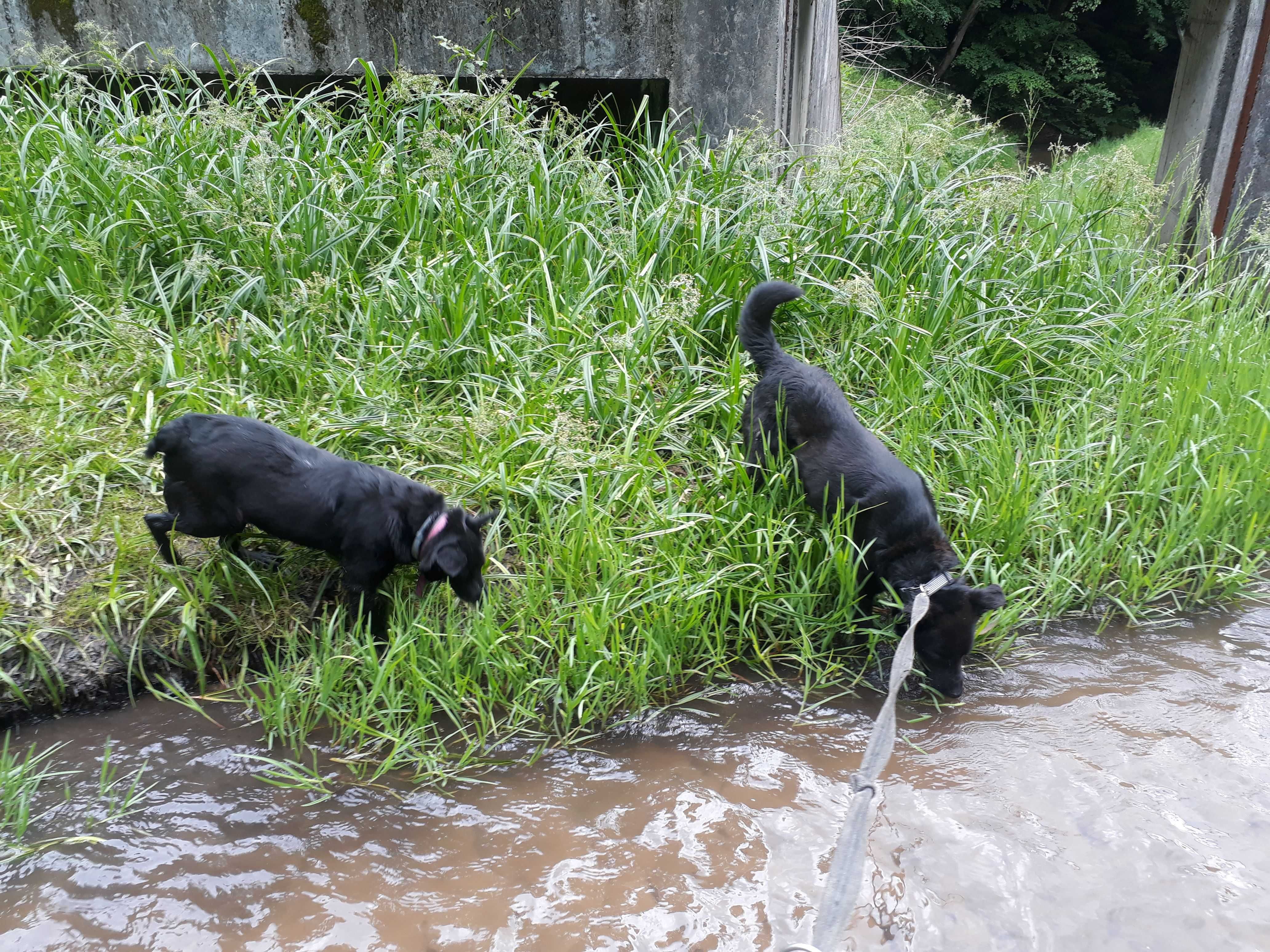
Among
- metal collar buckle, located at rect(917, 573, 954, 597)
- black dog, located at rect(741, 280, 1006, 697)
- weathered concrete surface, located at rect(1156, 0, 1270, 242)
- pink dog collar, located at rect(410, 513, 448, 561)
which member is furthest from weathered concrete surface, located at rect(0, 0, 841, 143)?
pink dog collar, located at rect(410, 513, 448, 561)

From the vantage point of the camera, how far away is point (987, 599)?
2906 mm

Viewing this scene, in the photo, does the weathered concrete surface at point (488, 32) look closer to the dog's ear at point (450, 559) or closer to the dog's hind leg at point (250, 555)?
the dog's hind leg at point (250, 555)

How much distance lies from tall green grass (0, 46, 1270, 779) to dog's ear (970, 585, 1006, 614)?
378 mm

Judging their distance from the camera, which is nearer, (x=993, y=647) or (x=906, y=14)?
(x=993, y=647)

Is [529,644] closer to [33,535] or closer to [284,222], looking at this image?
[33,535]

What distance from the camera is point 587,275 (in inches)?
166

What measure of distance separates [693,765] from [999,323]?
2861mm

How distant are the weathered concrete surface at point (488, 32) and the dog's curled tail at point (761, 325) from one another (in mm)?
2336

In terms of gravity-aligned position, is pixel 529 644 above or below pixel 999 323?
below

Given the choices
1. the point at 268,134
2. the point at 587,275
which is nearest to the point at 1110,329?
the point at 587,275

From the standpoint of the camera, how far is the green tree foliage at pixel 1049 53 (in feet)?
47.5

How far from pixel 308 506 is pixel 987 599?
7.73 ft

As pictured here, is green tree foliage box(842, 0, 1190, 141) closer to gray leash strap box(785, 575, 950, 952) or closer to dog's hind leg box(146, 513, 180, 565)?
dog's hind leg box(146, 513, 180, 565)

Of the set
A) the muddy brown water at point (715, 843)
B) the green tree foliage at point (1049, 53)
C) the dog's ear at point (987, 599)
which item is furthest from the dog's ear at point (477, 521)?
the green tree foliage at point (1049, 53)
